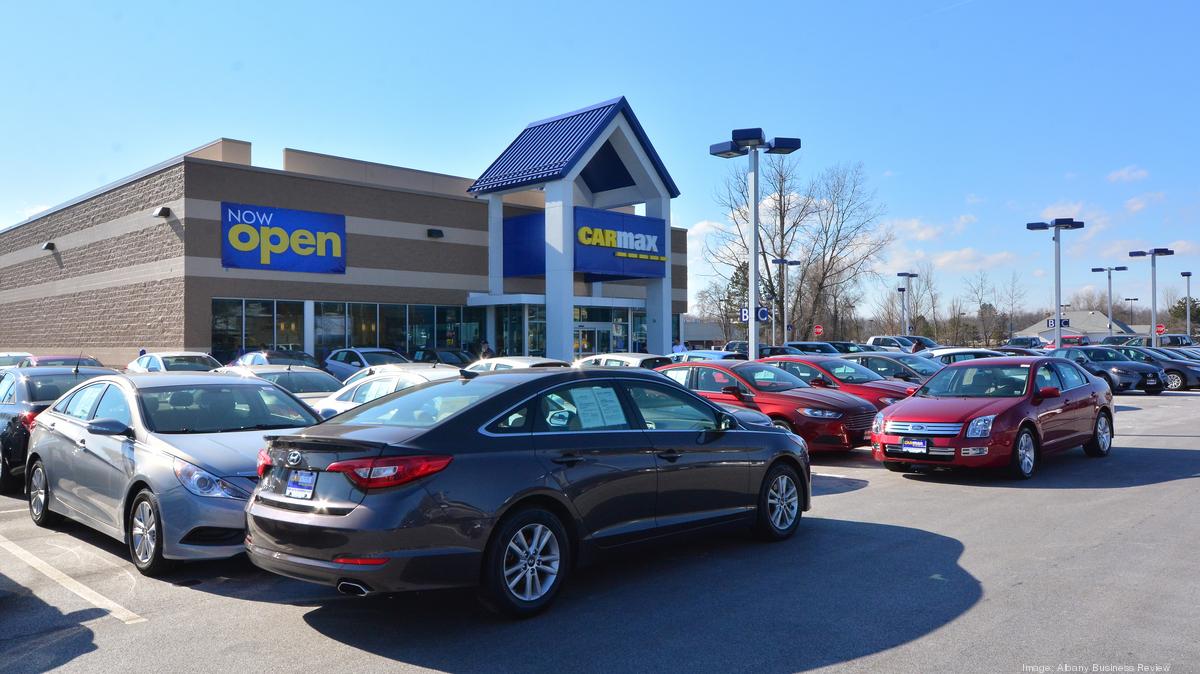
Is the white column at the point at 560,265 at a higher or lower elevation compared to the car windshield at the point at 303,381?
higher

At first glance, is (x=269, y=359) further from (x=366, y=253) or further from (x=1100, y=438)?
(x=1100, y=438)

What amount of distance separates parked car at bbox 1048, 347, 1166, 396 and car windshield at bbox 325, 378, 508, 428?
2623 cm

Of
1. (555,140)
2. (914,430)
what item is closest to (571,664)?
(914,430)

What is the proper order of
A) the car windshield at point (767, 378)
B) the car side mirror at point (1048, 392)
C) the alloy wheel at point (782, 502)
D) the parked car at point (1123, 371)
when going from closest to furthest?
the alloy wheel at point (782, 502) < the car side mirror at point (1048, 392) < the car windshield at point (767, 378) < the parked car at point (1123, 371)

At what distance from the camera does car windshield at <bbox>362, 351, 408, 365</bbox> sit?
25.7m

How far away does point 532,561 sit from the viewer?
17.8 feet

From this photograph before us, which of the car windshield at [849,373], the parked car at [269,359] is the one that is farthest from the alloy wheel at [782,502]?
the parked car at [269,359]

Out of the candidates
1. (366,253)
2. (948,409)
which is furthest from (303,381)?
(366,253)

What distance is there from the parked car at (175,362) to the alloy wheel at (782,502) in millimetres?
15288

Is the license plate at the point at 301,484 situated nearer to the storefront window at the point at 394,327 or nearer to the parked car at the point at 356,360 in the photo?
the parked car at the point at 356,360

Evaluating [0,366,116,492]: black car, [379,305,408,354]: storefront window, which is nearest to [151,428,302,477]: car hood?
[0,366,116,492]: black car

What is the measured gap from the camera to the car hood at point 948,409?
10750mm

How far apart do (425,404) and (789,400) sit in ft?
26.5

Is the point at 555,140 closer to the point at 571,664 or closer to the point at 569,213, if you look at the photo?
the point at 569,213
